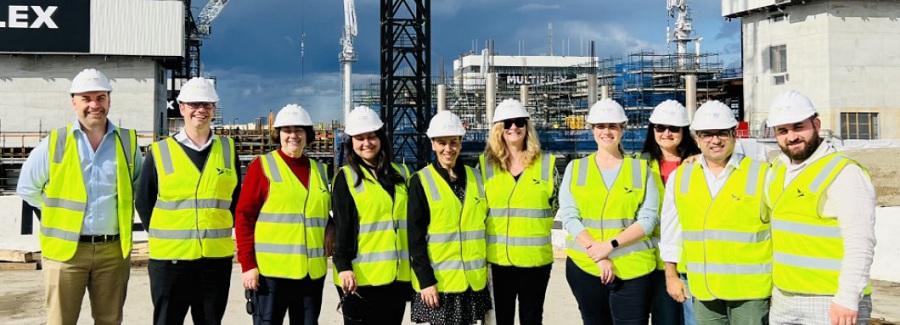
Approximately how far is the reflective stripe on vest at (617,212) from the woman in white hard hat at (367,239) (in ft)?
3.43

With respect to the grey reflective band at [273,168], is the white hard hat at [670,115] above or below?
above

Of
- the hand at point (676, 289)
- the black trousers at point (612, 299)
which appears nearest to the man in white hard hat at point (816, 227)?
the hand at point (676, 289)

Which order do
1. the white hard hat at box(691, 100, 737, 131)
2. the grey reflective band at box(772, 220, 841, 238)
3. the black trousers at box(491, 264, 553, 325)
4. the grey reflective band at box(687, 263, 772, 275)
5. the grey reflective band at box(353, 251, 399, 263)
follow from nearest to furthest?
the grey reflective band at box(772, 220, 841, 238)
the grey reflective band at box(687, 263, 772, 275)
the white hard hat at box(691, 100, 737, 131)
the grey reflective band at box(353, 251, 399, 263)
the black trousers at box(491, 264, 553, 325)

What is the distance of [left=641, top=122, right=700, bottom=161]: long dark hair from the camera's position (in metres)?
4.30

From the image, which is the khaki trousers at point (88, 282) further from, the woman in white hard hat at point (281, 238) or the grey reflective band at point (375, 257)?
the grey reflective band at point (375, 257)

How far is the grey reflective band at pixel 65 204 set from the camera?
13.9ft

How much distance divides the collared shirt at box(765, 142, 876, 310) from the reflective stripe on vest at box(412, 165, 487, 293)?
182 cm

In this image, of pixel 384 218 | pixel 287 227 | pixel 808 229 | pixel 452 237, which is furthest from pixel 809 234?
pixel 287 227

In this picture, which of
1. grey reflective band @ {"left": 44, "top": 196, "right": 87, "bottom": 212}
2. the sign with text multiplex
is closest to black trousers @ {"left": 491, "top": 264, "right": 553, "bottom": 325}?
grey reflective band @ {"left": 44, "top": 196, "right": 87, "bottom": 212}

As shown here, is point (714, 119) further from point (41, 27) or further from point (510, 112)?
point (41, 27)

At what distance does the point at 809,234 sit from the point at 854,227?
0.62ft

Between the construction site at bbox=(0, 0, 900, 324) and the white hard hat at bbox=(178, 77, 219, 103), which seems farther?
the construction site at bbox=(0, 0, 900, 324)

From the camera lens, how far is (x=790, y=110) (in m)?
3.08

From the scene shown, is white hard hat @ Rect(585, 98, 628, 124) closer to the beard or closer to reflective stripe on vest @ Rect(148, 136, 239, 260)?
the beard
